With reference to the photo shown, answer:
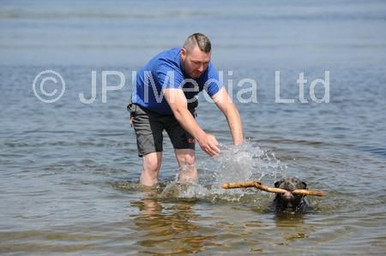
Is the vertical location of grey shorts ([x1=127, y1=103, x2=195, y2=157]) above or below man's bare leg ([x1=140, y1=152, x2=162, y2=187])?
above

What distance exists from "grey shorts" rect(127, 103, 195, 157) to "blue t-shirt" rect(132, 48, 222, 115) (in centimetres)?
9

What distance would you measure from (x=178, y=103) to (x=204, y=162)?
10.5 ft

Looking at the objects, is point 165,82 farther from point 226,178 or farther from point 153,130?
point 226,178

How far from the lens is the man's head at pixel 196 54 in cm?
762

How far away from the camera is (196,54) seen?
7.67 m

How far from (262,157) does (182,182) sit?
236cm

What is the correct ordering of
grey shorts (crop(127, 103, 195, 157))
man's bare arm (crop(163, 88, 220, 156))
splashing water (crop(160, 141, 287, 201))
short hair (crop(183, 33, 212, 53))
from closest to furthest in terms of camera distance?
man's bare arm (crop(163, 88, 220, 156))
short hair (crop(183, 33, 212, 53))
splashing water (crop(160, 141, 287, 201))
grey shorts (crop(127, 103, 195, 157))

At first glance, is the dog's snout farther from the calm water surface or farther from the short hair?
the short hair

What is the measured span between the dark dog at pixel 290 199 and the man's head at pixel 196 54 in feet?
4.50

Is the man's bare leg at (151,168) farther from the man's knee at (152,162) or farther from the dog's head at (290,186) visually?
the dog's head at (290,186)

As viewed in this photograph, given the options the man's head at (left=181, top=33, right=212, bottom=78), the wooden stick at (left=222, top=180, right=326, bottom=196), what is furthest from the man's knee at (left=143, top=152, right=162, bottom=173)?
the wooden stick at (left=222, top=180, right=326, bottom=196)

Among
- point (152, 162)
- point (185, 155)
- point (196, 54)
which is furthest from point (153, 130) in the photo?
point (196, 54)

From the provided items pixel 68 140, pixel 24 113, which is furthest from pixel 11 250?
pixel 24 113

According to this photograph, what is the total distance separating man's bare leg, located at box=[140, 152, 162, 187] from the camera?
28.9 feet
